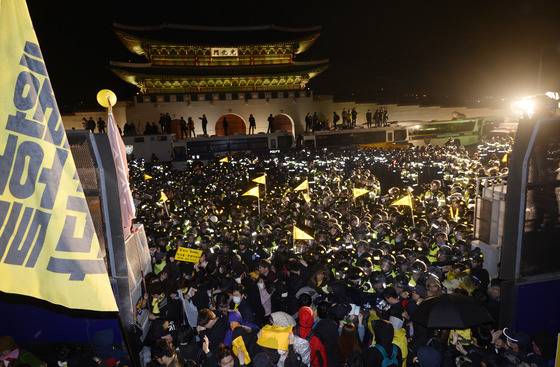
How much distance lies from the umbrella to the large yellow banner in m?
3.98

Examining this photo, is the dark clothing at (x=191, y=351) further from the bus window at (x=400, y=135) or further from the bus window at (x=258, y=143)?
the bus window at (x=400, y=135)

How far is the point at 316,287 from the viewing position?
623 centimetres

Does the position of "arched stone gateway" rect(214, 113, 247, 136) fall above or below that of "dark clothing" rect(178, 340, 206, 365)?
above

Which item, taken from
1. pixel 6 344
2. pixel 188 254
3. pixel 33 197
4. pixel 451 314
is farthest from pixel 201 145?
pixel 33 197

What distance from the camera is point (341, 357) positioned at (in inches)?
185

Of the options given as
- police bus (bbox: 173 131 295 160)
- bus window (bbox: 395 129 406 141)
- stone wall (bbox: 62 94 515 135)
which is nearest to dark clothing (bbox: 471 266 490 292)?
police bus (bbox: 173 131 295 160)

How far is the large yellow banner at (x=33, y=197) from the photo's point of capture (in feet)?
7.02

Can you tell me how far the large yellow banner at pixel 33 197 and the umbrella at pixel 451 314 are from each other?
3.98 metres

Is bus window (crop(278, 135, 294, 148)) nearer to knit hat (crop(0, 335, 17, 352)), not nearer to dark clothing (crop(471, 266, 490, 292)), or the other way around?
dark clothing (crop(471, 266, 490, 292))

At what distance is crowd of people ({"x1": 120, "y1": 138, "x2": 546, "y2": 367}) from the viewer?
4.38 metres

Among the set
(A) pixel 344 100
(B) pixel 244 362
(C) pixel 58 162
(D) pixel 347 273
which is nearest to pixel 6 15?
(C) pixel 58 162

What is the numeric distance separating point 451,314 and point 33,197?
473 cm

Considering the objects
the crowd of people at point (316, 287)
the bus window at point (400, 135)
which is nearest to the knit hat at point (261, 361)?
the crowd of people at point (316, 287)

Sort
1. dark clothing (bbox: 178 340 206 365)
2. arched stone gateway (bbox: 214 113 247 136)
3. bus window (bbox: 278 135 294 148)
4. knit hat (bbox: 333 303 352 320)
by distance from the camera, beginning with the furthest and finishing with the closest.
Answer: arched stone gateway (bbox: 214 113 247 136) → bus window (bbox: 278 135 294 148) → knit hat (bbox: 333 303 352 320) → dark clothing (bbox: 178 340 206 365)
